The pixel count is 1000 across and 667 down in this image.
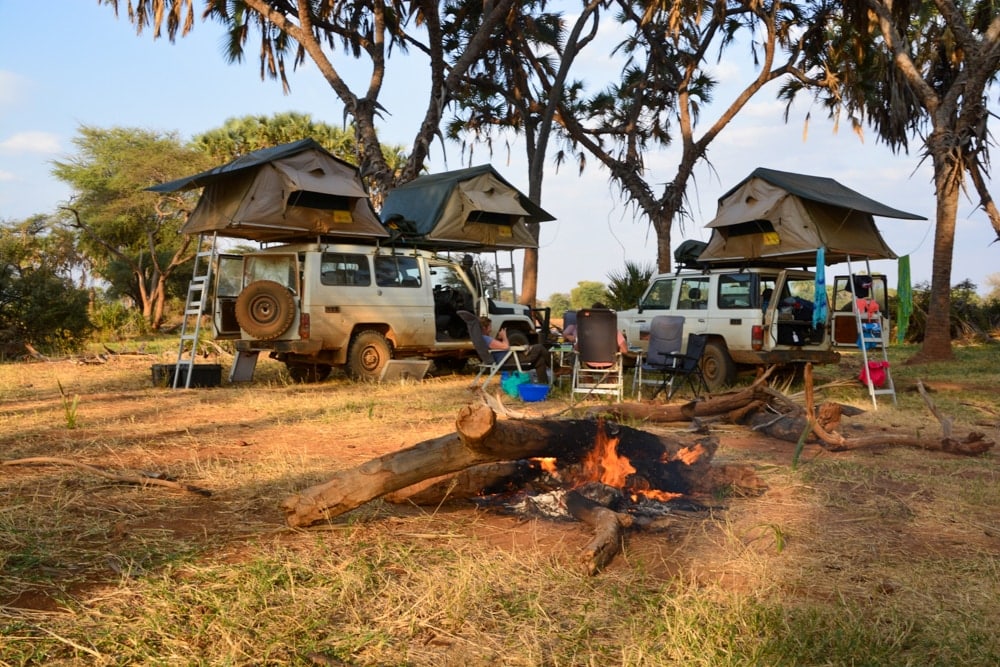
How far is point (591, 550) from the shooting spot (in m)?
3.50

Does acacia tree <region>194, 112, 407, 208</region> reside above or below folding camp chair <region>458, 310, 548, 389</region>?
above

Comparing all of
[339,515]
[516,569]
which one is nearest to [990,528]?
[516,569]

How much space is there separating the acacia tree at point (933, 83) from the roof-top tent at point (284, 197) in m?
9.03

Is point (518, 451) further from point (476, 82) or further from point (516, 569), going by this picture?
point (476, 82)

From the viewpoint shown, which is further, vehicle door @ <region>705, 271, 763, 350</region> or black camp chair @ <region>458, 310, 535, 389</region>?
vehicle door @ <region>705, 271, 763, 350</region>

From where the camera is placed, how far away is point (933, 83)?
19719 millimetres

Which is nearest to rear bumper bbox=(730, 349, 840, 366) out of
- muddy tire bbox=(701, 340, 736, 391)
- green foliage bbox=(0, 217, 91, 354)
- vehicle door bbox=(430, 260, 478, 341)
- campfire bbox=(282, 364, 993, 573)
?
muddy tire bbox=(701, 340, 736, 391)

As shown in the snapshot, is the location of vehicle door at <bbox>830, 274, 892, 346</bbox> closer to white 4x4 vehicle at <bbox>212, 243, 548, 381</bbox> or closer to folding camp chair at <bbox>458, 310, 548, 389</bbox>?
folding camp chair at <bbox>458, 310, 548, 389</bbox>

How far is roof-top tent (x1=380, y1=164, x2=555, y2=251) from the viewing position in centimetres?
1237

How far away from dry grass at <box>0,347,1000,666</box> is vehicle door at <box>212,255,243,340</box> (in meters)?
5.09

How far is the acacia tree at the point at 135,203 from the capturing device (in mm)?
28234

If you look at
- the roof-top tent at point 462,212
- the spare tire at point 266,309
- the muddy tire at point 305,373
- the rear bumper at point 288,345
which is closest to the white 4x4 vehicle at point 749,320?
the roof-top tent at point 462,212

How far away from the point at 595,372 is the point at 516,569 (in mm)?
6085

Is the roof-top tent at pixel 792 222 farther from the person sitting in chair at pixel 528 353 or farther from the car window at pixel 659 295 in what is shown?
the person sitting in chair at pixel 528 353
